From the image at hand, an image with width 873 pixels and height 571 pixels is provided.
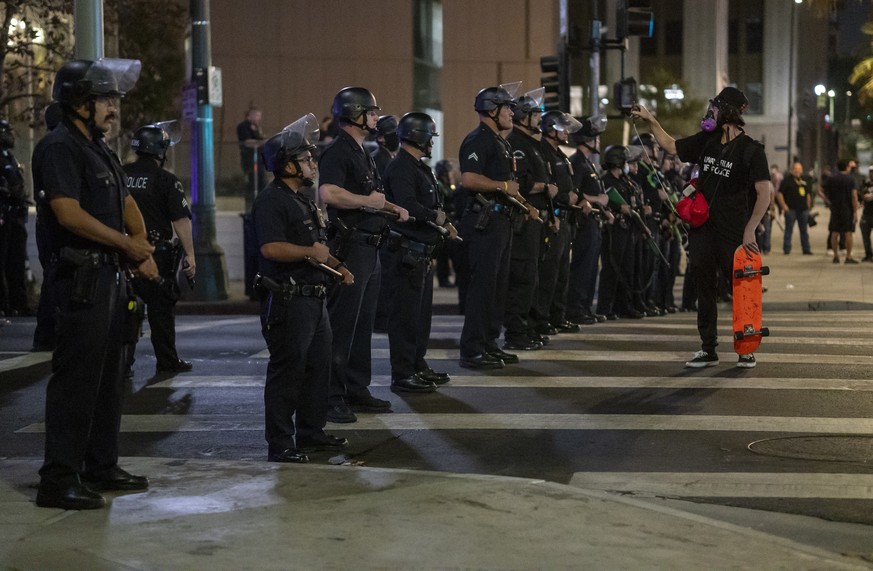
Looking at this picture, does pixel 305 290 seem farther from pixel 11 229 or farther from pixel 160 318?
pixel 11 229

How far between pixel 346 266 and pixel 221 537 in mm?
3416

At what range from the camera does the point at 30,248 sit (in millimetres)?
20266

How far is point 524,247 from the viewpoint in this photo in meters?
12.0

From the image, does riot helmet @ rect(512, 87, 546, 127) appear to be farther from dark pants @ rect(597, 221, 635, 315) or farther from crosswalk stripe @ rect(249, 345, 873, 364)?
dark pants @ rect(597, 221, 635, 315)

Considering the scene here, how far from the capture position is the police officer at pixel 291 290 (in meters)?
7.70

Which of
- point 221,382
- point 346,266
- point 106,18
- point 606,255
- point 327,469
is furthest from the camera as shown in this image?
point 106,18

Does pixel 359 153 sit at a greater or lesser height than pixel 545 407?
greater

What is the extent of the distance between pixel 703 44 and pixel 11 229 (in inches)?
2799

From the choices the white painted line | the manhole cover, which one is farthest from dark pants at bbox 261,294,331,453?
the white painted line

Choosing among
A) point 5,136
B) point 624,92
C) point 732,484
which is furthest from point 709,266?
point 624,92

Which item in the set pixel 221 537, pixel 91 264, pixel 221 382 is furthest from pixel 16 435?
pixel 221 537

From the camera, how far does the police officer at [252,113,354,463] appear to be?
7695mm

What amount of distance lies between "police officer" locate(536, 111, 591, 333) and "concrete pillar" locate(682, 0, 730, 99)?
2738 inches

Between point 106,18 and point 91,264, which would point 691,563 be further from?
point 106,18
